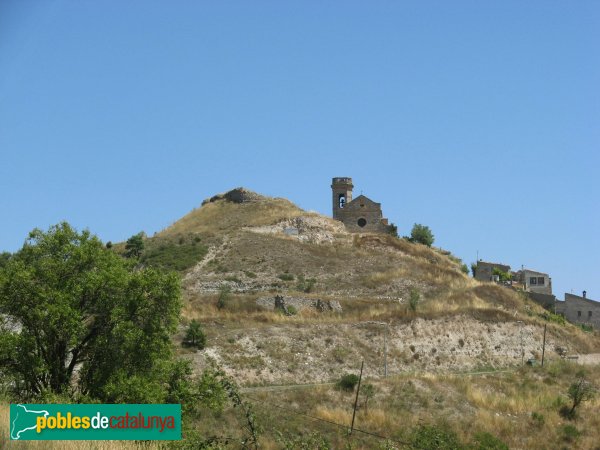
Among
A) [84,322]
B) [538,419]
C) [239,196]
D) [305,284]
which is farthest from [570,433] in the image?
[239,196]

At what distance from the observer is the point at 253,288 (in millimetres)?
65562

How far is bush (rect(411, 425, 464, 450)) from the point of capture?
119 feet

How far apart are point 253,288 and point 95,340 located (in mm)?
35313

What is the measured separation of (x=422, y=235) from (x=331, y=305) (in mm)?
28297

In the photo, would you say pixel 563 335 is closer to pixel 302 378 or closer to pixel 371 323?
pixel 371 323

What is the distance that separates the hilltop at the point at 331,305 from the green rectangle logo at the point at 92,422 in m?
27.1

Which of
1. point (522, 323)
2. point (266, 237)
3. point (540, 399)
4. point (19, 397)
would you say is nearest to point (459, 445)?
point (540, 399)

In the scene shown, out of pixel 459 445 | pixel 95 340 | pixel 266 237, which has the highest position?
pixel 266 237

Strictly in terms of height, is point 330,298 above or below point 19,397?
above

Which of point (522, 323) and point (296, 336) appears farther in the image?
point (522, 323)

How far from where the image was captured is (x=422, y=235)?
8712 cm

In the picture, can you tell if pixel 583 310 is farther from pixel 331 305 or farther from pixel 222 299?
pixel 222 299

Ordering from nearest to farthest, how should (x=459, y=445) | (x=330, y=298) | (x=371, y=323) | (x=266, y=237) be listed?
(x=459, y=445) → (x=371, y=323) → (x=330, y=298) → (x=266, y=237)

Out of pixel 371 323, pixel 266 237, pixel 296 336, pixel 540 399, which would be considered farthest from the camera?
pixel 266 237
